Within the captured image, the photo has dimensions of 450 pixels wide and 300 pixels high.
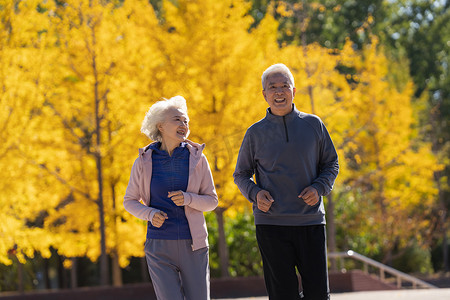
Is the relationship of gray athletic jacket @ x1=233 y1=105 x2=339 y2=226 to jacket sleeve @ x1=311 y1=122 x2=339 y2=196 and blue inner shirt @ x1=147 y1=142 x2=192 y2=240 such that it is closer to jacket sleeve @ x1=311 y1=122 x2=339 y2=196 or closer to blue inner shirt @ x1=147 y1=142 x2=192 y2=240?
jacket sleeve @ x1=311 y1=122 x2=339 y2=196

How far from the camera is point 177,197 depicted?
13.6 ft

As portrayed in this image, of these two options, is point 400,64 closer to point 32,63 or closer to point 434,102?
point 434,102

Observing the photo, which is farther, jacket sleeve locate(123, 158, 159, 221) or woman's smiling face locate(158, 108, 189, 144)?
woman's smiling face locate(158, 108, 189, 144)

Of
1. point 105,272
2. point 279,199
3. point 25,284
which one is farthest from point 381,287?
point 279,199

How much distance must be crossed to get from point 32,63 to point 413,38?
3565 cm

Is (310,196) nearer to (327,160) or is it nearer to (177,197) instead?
(327,160)

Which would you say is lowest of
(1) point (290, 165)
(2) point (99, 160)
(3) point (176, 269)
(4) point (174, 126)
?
(3) point (176, 269)

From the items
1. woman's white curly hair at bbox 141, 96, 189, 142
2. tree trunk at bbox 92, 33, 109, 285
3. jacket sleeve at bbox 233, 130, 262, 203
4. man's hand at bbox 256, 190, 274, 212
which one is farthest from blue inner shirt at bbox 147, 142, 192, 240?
tree trunk at bbox 92, 33, 109, 285

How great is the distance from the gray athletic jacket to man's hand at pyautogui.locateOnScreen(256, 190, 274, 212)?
0.05 m

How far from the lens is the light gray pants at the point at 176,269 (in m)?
4.17

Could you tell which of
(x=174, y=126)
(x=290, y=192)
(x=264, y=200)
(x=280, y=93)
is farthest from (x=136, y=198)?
(x=280, y=93)

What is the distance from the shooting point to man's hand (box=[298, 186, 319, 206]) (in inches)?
159

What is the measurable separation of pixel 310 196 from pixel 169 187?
79 centimetres

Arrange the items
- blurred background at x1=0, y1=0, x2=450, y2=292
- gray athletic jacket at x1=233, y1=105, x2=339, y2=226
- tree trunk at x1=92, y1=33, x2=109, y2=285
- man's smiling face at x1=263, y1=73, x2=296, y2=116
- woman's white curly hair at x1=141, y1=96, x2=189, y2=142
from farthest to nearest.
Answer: tree trunk at x1=92, y1=33, x2=109, y2=285, blurred background at x1=0, y1=0, x2=450, y2=292, woman's white curly hair at x1=141, y1=96, x2=189, y2=142, man's smiling face at x1=263, y1=73, x2=296, y2=116, gray athletic jacket at x1=233, y1=105, x2=339, y2=226
